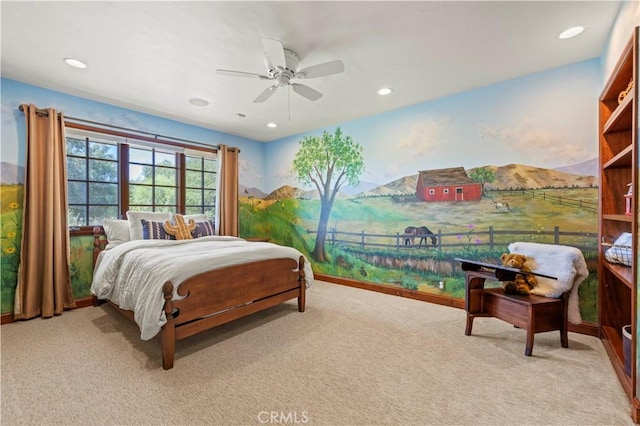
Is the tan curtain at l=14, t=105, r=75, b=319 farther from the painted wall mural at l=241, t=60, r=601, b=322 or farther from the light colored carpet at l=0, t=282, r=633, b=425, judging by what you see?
the painted wall mural at l=241, t=60, r=601, b=322

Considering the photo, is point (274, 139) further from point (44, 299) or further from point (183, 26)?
point (44, 299)

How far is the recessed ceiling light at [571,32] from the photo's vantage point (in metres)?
2.20

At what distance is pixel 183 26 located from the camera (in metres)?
2.14

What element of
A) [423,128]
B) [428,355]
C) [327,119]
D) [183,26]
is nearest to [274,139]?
[327,119]

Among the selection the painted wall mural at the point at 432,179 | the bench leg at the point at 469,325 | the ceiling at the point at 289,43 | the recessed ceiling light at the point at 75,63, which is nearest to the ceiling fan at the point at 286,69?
the ceiling at the point at 289,43

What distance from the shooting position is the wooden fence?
2.74 metres

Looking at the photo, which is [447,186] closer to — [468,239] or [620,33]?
[468,239]

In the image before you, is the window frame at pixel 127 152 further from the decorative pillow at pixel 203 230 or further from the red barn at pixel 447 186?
the red barn at pixel 447 186

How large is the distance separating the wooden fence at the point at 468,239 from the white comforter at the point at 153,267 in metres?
1.30

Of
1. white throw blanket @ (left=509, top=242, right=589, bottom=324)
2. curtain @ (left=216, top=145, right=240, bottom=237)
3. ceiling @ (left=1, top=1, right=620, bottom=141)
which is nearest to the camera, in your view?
ceiling @ (left=1, top=1, right=620, bottom=141)

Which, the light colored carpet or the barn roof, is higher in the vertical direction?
the barn roof

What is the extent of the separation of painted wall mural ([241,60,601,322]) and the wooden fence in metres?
0.01

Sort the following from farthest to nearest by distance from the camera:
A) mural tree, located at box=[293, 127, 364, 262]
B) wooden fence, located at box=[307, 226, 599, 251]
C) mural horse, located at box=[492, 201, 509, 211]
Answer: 1. mural tree, located at box=[293, 127, 364, 262]
2. mural horse, located at box=[492, 201, 509, 211]
3. wooden fence, located at box=[307, 226, 599, 251]

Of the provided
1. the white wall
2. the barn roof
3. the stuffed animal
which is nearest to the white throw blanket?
the stuffed animal
